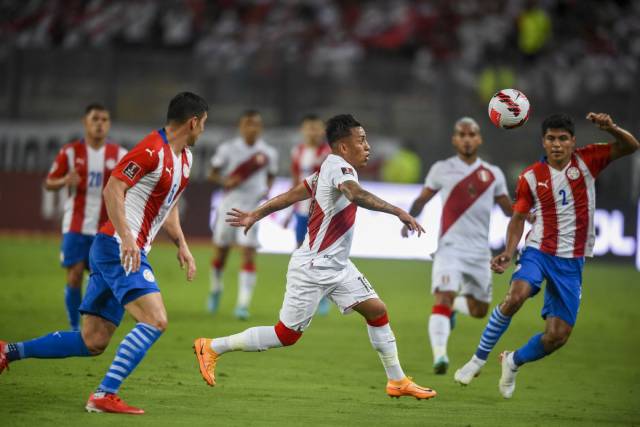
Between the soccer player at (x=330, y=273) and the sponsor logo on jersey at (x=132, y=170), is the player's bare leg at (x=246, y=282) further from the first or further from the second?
the sponsor logo on jersey at (x=132, y=170)

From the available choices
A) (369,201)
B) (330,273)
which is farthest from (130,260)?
(369,201)

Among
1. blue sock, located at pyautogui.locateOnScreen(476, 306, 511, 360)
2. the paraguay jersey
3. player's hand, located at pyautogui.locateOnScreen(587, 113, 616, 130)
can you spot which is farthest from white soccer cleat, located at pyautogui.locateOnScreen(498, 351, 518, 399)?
the paraguay jersey

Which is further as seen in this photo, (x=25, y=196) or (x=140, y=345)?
(x=25, y=196)

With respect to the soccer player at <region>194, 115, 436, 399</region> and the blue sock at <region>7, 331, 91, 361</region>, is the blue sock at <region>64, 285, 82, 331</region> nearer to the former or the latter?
the soccer player at <region>194, 115, 436, 399</region>

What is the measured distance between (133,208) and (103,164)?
388 cm

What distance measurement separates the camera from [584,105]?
2370 cm

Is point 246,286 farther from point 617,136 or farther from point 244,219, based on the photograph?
point 617,136

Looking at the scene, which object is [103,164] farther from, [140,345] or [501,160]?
[501,160]

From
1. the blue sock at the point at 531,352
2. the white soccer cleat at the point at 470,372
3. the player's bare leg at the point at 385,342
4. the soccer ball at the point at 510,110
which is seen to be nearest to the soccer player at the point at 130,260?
the player's bare leg at the point at 385,342

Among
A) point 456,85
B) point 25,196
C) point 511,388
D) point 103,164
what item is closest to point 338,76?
point 456,85

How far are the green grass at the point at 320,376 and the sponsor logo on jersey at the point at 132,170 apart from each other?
5.31 feet

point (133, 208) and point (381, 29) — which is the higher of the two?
point (381, 29)

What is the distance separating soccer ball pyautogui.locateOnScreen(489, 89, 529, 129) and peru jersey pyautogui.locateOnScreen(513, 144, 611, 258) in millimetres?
431

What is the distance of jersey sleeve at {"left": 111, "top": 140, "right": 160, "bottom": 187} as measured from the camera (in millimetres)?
7258
